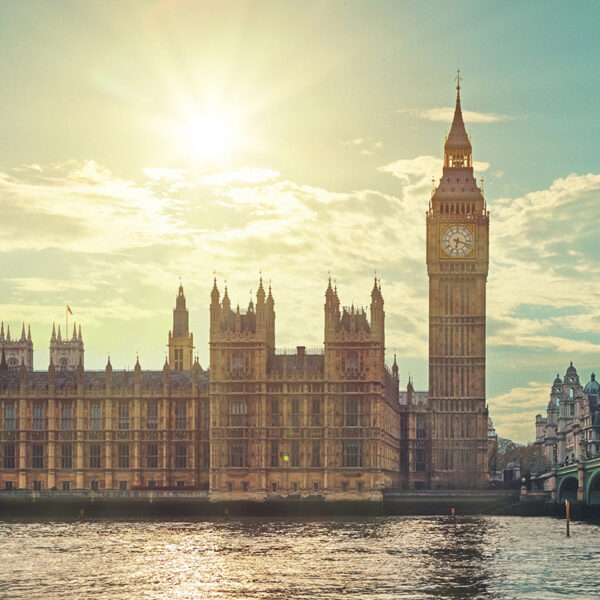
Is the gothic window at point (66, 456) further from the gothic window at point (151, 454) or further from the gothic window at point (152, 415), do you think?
the gothic window at point (152, 415)

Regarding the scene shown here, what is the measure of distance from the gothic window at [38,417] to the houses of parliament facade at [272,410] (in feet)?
0.57

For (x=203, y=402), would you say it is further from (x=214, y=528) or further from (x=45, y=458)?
(x=214, y=528)

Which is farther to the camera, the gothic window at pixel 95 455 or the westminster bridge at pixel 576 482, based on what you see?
the gothic window at pixel 95 455

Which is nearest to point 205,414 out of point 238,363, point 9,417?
point 238,363

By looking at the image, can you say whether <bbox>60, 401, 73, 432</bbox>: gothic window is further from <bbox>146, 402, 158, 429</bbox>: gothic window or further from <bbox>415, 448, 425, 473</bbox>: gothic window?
<bbox>415, 448, 425, 473</bbox>: gothic window

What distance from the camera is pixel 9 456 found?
156 metres

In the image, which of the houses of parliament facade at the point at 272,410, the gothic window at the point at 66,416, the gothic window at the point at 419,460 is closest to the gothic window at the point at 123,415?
the houses of parliament facade at the point at 272,410

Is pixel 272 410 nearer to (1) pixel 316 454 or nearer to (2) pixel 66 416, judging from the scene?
(1) pixel 316 454

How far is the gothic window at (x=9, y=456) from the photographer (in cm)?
15562

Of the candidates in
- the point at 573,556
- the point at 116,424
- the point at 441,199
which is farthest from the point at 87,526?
the point at 441,199

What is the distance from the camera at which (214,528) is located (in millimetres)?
117875

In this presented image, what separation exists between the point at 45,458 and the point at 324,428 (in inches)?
1389

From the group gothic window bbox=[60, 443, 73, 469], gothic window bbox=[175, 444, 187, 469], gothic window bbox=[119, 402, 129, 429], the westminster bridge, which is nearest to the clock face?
the westminster bridge

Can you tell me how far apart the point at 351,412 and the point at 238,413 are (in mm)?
13123
